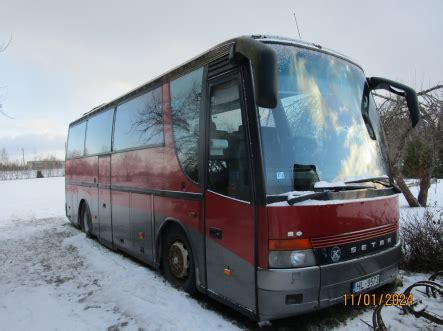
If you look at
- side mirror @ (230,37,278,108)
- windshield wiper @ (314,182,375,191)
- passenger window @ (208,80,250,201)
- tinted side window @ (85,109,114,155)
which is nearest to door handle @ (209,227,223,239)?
passenger window @ (208,80,250,201)

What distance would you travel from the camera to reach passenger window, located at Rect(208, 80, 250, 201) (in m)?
4.03

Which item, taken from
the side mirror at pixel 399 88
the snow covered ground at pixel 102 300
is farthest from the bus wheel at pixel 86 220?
the side mirror at pixel 399 88

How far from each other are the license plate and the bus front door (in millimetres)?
1062

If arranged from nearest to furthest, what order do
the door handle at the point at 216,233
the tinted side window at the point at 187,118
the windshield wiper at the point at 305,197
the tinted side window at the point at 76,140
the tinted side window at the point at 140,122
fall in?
the windshield wiper at the point at 305,197 < the door handle at the point at 216,233 < the tinted side window at the point at 187,118 < the tinted side window at the point at 140,122 < the tinted side window at the point at 76,140

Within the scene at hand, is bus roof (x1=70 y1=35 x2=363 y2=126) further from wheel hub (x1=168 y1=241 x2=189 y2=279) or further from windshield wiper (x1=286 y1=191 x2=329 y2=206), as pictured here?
wheel hub (x1=168 y1=241 x2=189 y2=279)

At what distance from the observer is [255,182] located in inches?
150

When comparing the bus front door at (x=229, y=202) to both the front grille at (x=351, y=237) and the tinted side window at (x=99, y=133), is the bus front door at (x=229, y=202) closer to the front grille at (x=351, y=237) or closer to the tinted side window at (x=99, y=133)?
the front grille at (x=351, y=237)

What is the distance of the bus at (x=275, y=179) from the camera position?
146 inches

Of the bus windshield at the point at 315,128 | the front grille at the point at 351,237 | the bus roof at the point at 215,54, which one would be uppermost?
the bus roof at the point at 215,54

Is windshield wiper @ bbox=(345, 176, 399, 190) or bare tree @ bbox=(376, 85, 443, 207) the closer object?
windshield wiper @ bbox=(345, 176, 399, 190)

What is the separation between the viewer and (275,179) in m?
3.79

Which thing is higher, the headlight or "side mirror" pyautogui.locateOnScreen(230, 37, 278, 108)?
"side mirror" pyautogui.locateOnScreen(230, 37, 278, 108)

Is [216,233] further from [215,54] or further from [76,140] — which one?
[76,140]
